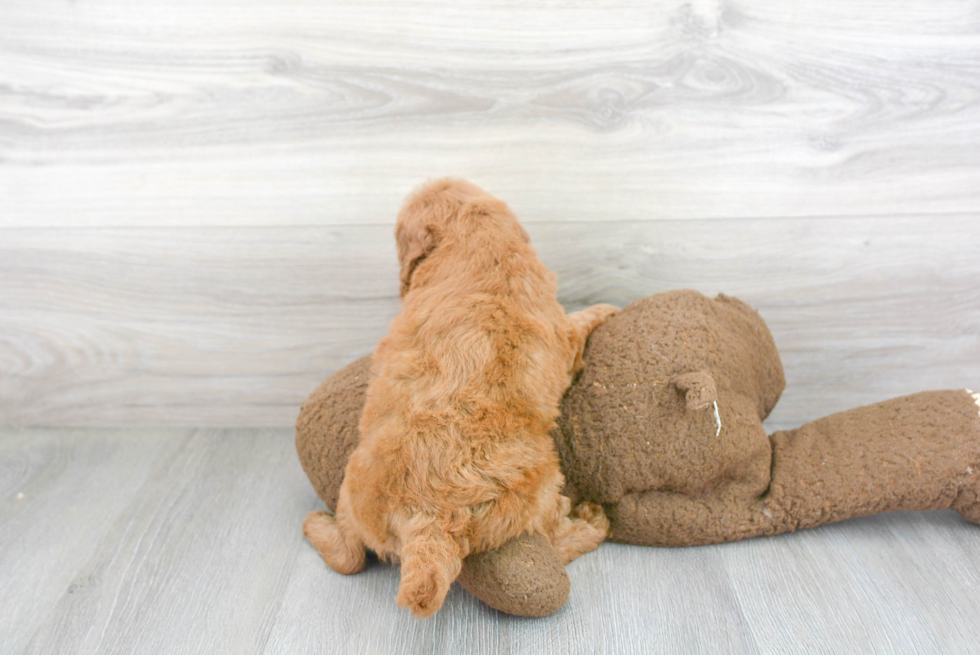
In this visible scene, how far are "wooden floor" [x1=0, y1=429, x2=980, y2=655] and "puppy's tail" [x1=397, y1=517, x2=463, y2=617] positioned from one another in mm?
134

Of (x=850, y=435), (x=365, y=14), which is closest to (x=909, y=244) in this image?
(x=850, y=435)

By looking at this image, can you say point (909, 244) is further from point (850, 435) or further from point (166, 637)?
point (166, 637)

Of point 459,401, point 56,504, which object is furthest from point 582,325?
point 56,504

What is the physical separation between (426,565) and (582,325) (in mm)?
431

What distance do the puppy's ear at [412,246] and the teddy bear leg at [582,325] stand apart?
0.75 ft

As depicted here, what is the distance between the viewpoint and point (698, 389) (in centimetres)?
91

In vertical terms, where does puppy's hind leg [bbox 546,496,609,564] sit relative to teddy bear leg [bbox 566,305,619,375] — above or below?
below

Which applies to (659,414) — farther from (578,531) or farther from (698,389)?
(578,531)

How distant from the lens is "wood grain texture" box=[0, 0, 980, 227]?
1.15 m

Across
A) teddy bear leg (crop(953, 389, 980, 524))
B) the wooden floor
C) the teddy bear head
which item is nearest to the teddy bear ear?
the teddy bear head

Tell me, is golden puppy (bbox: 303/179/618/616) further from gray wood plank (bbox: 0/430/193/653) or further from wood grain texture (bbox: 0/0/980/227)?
gray wood plank (bbox: 0/430/193/653)

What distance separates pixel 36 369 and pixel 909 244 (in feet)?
5.53

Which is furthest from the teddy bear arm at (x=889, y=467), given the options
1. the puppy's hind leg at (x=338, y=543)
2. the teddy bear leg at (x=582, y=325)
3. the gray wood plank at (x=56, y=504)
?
the gray wood plank at (x=56, y=504)

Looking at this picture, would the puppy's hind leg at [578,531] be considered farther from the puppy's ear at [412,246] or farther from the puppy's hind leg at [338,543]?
the puppy's ear at [412,246]
